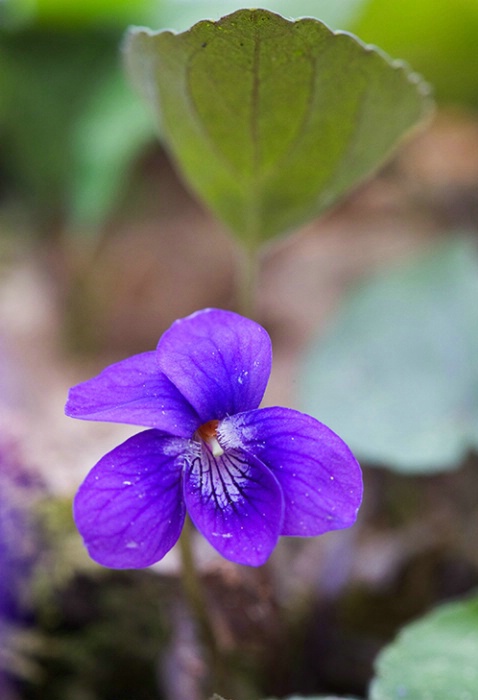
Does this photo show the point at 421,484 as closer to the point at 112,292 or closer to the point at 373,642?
the point at 373,642

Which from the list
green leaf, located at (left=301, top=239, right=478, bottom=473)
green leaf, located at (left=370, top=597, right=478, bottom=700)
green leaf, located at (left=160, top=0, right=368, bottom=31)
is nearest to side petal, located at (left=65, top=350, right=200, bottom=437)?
green leaf, located at (left=370, top=597, right=478, bottom=700)

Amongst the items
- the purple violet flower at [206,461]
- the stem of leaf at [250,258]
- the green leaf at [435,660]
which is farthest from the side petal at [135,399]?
the stem of leaf at [250,258]

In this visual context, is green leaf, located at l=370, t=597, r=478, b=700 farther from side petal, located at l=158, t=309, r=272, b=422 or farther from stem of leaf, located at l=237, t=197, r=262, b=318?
stem of leaf, located at l=237, t=197, r=262, b=318

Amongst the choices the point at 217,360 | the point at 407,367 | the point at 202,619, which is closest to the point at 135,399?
the point at 217,360

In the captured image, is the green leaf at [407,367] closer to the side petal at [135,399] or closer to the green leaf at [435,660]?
the green leaf at [435,660]

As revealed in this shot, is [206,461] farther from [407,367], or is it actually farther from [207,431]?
[407,367]

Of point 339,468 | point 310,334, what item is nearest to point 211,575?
point 339,468

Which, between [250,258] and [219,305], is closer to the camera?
[250,258]
